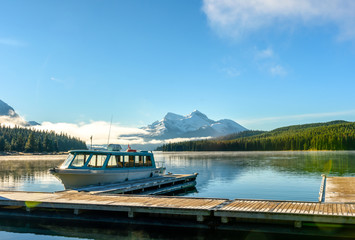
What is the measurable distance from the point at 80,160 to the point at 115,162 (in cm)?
282

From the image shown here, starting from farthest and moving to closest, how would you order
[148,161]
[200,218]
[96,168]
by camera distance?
1. [148,161]
2. [96,168]
3. [200,218]

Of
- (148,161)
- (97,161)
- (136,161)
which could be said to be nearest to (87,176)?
(97,161)

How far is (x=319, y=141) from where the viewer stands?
16688cm

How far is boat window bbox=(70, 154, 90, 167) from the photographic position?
23.6m

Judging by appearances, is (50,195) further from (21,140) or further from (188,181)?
(21,140)

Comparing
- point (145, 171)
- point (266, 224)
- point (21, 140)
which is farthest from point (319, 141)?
point (266, 224)

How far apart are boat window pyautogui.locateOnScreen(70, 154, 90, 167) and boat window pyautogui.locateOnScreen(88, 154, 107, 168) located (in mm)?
411

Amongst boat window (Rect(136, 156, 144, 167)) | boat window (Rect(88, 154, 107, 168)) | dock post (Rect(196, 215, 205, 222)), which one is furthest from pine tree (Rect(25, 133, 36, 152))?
dock post (Rect(196, 215, 205, 222))

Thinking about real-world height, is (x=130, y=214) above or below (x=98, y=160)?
below

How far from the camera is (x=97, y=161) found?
24.3 metres

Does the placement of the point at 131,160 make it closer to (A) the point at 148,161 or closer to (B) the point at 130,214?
(A) the point at 148,161

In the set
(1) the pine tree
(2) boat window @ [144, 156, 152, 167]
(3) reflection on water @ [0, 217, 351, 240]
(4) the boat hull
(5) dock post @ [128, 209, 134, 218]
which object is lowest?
(3) reflection on water @ [0, 217, 351, 240]

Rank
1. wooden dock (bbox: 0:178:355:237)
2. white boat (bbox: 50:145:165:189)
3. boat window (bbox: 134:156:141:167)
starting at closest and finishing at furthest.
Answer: wooden dock (bbox: 0:178:355:237) < white boat (bbox: 50:145:165:189) < boat window (bbox: 134:156:141:167)

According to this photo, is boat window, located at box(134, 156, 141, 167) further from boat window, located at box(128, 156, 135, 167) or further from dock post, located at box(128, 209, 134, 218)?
dock post, located at box(128, 209, 134, 218)
